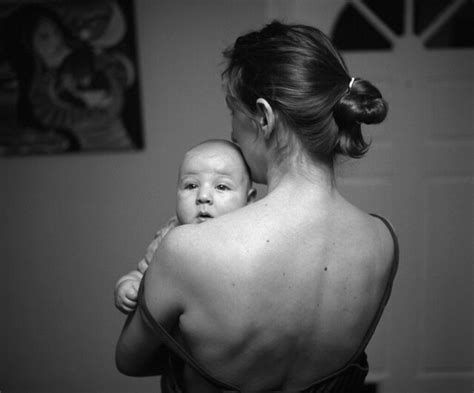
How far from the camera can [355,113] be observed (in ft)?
3.33

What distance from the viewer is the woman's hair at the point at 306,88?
1000mm

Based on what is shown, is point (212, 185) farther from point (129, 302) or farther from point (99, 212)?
point (99, 212)

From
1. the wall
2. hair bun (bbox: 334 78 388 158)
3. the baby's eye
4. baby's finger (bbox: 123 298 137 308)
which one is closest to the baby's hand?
baby's finger (bbox: 123 298 137 308)

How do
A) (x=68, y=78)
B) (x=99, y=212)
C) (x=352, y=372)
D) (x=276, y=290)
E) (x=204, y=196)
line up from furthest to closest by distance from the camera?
(x=99, y=212) → (x=68, y=78) → (x=204, y=196) → (x=352, y=372) → (x=276, y=290)

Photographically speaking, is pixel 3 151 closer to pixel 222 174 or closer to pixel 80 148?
pixel 80 148

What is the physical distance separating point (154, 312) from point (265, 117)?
0.41 metres

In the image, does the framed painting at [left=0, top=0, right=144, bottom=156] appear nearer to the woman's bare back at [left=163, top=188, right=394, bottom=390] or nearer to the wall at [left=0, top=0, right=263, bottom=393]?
the wall at [left=0, top=0, right=263, bottom=393]

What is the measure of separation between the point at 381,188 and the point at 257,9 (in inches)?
44.9

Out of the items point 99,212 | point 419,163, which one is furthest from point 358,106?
point 99,212

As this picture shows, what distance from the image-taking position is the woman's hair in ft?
3.28

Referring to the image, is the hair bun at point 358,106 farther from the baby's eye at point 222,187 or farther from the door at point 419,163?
the door at point 419,163

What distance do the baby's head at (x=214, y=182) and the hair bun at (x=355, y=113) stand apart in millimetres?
248

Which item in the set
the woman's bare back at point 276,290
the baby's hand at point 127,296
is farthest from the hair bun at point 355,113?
the baby's hand at point 127,296

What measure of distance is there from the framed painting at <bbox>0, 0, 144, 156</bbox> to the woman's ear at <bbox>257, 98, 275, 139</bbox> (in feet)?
6.49
